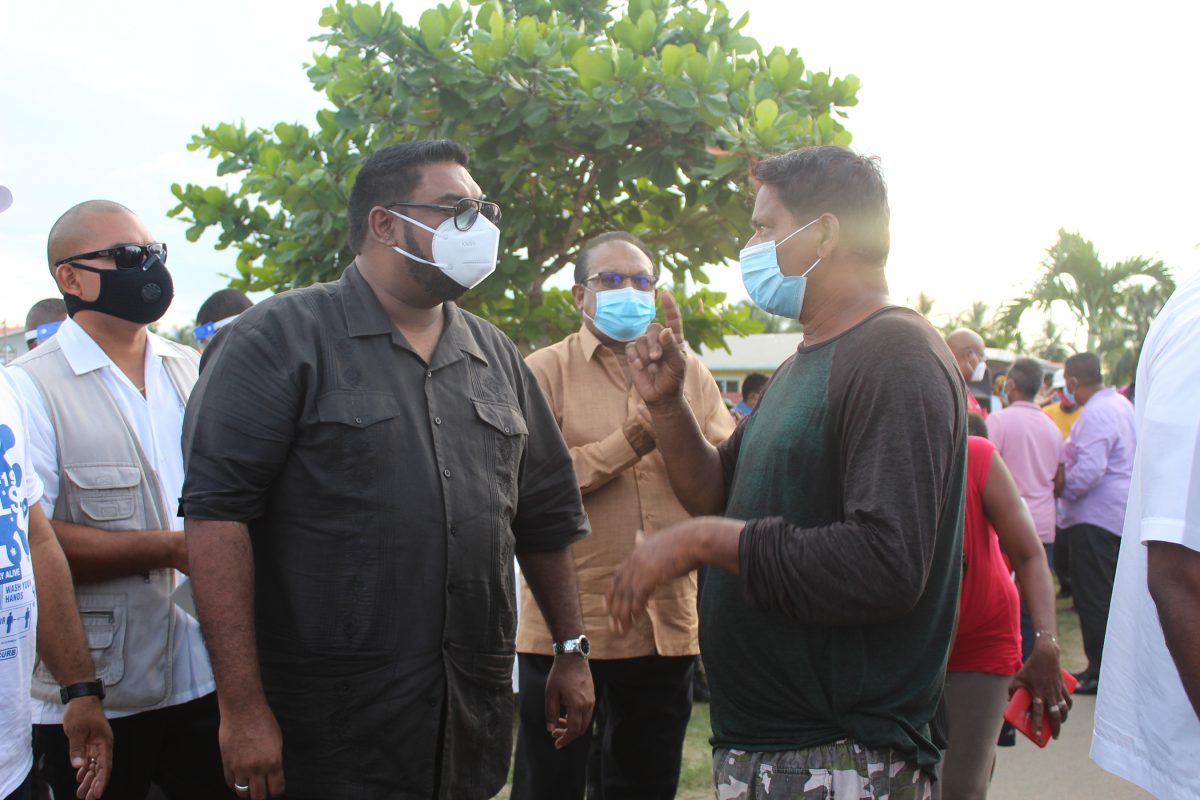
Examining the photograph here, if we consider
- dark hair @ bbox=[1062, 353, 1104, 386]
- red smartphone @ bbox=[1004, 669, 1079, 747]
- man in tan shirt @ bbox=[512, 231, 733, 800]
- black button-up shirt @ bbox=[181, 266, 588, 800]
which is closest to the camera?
black button-up shirt @ bbox=[181, 266, 588, 800]

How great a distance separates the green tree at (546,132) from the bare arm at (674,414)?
2.65 metres

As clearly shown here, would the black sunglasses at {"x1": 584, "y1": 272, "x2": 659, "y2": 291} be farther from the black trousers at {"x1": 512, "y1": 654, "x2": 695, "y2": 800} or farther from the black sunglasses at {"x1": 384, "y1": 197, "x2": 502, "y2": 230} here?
the black trousers at {"x1": 512, "y1": 654, "x2": 695, "y2": 800}

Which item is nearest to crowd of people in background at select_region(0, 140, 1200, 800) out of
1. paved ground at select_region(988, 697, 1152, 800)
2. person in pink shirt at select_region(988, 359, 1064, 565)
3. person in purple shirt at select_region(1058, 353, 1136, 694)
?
paved ground at select_region(988, 697, 1152, 800)

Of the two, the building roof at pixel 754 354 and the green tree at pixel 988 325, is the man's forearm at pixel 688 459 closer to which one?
the green tree at pixel 988 325

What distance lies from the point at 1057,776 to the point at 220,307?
16.2ft

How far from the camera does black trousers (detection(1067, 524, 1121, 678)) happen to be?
6809 mm

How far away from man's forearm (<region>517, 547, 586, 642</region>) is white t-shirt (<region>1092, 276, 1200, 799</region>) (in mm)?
1419

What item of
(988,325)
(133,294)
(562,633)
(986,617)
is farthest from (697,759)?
(988,325)

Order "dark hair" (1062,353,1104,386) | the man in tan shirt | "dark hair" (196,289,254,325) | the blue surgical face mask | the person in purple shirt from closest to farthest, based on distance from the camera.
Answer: the man in tan shirt < the blue surgical face mask < "dark hair" (196,289,254,325) < the person in purple shirt < "dark hair" (1062,353,1104,386)

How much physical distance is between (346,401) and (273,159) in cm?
377

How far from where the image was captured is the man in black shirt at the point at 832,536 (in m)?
1.90

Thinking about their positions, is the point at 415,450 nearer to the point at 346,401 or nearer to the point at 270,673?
the point at 346,401

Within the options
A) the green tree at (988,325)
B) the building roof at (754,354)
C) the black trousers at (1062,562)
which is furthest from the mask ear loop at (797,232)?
the building roof at (754,354)

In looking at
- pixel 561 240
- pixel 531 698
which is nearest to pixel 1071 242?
pixel 561 240
